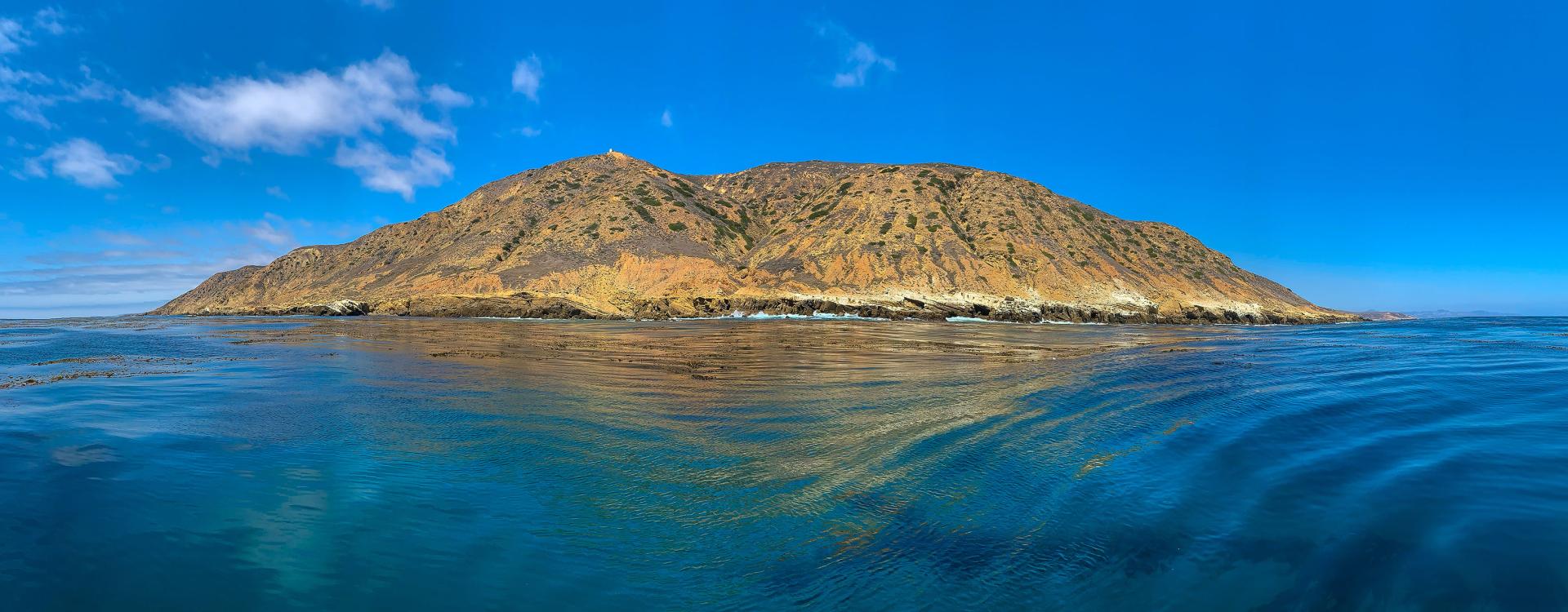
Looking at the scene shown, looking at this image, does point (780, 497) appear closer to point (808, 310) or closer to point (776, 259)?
point (808, 310)

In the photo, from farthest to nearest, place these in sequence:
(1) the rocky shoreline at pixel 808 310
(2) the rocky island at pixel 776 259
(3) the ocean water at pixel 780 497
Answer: (2) the rocky island at pixel 776 259 < (1) the rocky shoreline at pixel 808 310 < (3) the ocean water at pixel 780 497

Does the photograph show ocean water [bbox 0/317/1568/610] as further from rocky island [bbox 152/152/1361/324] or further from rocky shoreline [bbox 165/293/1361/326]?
rocky island [bbox 152/152/1361/324]

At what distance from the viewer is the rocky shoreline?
84250mm

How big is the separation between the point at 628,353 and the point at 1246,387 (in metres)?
22.6

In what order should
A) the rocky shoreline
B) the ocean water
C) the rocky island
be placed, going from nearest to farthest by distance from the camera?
the ocean water
the rocky shoreline
the rocky island

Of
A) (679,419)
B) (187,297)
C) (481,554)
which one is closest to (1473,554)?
(481,554)

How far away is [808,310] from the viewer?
85.8m

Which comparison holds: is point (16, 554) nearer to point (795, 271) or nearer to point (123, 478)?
point (123, 478)

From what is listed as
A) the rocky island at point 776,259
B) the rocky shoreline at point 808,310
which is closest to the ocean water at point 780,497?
the rocky shoreline at point 808,310

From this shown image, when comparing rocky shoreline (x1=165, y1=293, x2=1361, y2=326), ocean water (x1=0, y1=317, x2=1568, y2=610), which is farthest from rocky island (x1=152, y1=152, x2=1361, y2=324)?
ocean water (x1=0, y1=317, x2=1568, y2=610)

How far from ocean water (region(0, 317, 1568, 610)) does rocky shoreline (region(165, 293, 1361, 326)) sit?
65.8 meters

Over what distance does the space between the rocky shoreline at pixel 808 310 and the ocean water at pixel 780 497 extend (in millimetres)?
65843

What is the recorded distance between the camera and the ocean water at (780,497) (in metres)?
5.55

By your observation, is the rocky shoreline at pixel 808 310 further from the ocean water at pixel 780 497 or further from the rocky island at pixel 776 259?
the ocean water at pixel 780 497
